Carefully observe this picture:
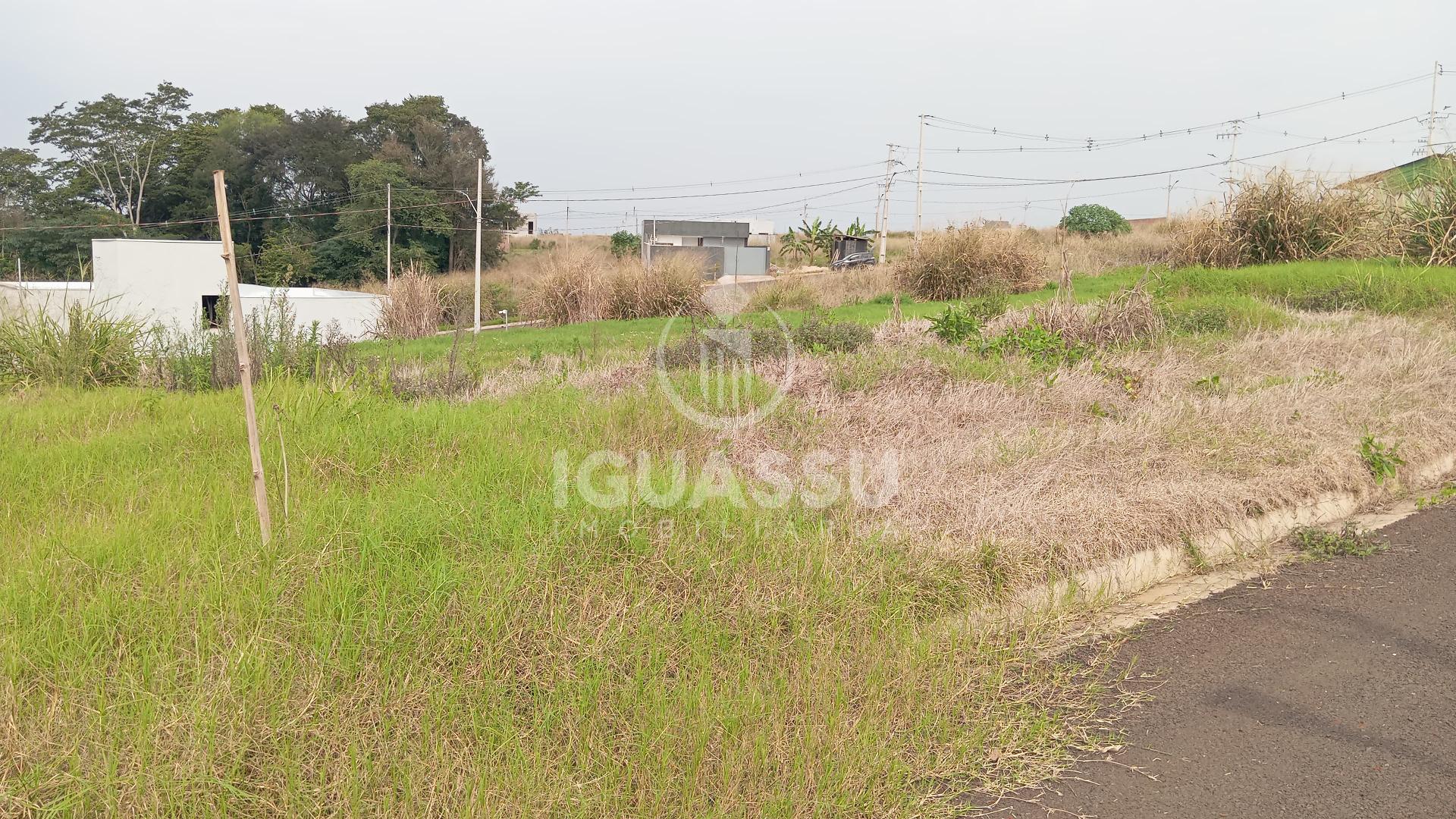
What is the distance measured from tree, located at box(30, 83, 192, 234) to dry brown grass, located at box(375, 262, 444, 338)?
4104 cm

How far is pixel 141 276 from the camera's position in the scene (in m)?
25.1

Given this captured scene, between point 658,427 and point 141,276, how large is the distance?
25.6m

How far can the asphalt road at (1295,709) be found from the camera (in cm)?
263

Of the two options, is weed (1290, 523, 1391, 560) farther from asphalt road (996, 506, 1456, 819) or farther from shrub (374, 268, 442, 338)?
shrub (374, 268, 442, 338)

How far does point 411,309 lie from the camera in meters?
23.9

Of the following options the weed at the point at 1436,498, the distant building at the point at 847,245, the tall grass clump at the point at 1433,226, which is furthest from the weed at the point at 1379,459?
the distant building at the point at 847,245

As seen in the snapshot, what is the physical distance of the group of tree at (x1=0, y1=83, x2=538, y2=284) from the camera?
49.5 m

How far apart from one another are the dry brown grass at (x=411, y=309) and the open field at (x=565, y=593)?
17699 millimetres

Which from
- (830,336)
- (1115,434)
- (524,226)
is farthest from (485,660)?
(524,226)

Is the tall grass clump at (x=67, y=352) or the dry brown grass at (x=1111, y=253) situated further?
the dry brown grass at (x=1111, y=253)

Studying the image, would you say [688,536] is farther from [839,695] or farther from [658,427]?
[658,427]

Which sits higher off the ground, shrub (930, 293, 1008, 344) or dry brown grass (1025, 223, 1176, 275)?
dry brown grass (1025, 223, 1176, 275)

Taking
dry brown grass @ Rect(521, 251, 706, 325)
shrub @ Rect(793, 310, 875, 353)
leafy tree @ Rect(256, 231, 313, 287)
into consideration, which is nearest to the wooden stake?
shrub @ Rect(793, 310, 875, 353)

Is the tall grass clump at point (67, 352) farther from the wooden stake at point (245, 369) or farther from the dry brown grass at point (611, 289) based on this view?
the dry brown grass at point (611, 289)
